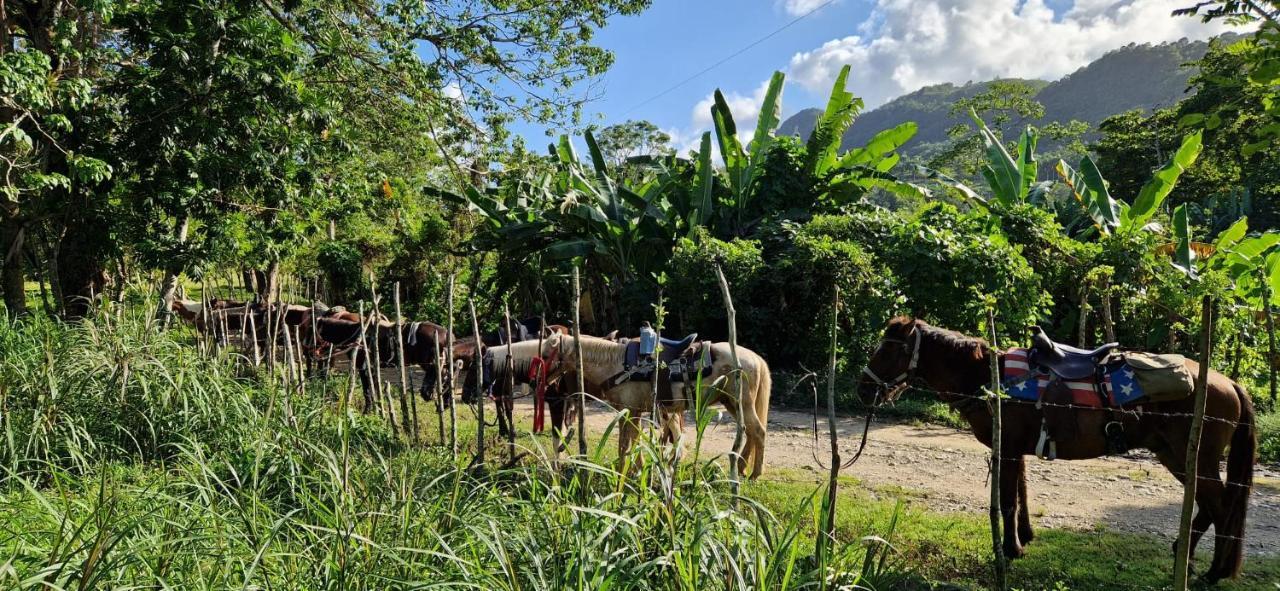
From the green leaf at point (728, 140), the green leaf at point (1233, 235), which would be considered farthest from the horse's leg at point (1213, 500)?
the green leaf at point (728, 140)

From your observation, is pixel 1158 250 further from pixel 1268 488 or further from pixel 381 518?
pixel 381 518

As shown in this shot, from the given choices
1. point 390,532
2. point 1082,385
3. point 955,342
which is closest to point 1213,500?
point 1082,385

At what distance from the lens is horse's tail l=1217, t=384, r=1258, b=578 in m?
4.16

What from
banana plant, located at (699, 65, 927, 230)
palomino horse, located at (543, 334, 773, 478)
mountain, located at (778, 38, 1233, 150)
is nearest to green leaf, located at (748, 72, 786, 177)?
banana plant, located at (699, 65, 927, 230)

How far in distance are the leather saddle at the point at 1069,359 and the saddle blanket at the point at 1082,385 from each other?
0.15ft

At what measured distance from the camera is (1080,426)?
458cm

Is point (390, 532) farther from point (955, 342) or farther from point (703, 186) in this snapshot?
point (703, 186)

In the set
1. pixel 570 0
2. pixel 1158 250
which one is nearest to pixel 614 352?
pixel 570 0

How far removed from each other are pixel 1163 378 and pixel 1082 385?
43cm

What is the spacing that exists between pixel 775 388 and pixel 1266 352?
5.98 m

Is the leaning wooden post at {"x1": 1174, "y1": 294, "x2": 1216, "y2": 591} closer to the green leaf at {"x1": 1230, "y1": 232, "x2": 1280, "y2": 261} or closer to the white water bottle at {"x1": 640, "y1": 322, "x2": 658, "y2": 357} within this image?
the white water bottle at {"x1": 640, "y1": 322, "x2": 658, "y2": 357}

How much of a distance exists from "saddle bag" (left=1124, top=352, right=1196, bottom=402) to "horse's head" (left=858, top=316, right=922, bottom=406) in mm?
1316

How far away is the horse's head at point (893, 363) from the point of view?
200 inches

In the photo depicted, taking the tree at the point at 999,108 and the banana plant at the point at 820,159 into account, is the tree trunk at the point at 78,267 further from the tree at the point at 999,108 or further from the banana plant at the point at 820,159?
the tree at the point at 999,108
